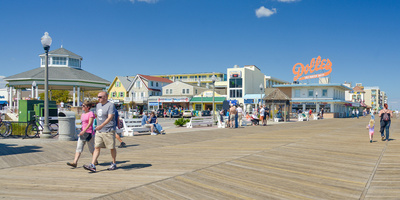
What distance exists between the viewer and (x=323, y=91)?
59.7 meters

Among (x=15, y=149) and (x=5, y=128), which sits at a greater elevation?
(x=5, y=128)

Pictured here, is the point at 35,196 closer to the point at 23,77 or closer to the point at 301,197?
the point at 301,197

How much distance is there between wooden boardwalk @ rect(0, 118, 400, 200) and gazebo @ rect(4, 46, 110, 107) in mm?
25765

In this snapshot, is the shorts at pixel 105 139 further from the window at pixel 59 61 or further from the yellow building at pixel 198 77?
the yellow building at pixel 198 77

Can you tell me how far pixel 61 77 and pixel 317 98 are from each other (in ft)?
141

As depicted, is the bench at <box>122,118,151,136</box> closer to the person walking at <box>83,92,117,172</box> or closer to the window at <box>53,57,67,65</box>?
the person walking at <box>83,92,117,172</box>

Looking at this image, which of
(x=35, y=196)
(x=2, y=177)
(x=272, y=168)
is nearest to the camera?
(x=35, y=196)

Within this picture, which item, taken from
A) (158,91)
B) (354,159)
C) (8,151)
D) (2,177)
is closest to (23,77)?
(8,151)

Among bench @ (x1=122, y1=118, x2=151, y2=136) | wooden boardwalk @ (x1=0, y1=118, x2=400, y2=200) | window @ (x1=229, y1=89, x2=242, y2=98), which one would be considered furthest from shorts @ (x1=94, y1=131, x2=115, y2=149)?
window @ (x1=229, y1=89, x2=242, y2=98)

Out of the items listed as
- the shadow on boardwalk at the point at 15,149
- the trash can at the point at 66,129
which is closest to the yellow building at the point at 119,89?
the trash can at the point at 66,129

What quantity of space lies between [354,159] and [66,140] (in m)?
10.0

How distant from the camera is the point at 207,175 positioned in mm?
6715

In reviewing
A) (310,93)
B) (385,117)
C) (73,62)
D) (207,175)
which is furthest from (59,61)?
(310,93)

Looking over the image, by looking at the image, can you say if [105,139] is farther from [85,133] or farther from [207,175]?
[207,175]
